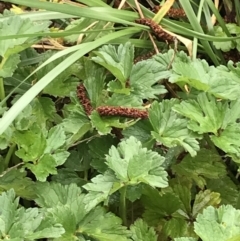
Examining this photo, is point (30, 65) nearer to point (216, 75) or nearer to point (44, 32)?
point (44, 32)

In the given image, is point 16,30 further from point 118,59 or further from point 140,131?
point 140,131

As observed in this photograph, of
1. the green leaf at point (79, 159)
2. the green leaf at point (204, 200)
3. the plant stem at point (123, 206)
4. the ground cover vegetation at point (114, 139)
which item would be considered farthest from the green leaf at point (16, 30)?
the green leaf at point (204, 200)

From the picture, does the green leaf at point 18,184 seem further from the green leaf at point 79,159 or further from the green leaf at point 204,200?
the green leaf at point 204,200

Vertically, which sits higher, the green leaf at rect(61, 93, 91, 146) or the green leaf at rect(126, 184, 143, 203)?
the green leaf at rect(61, 93, 91, 146)

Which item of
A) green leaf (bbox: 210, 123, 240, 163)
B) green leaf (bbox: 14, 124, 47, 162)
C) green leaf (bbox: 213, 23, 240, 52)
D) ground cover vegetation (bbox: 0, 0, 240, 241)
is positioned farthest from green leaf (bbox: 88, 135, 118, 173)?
green leaf (bbox: 213, 23, 240, 52)

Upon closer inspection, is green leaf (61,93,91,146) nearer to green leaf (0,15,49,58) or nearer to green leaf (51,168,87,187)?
green leaf (51,168,87,187)
